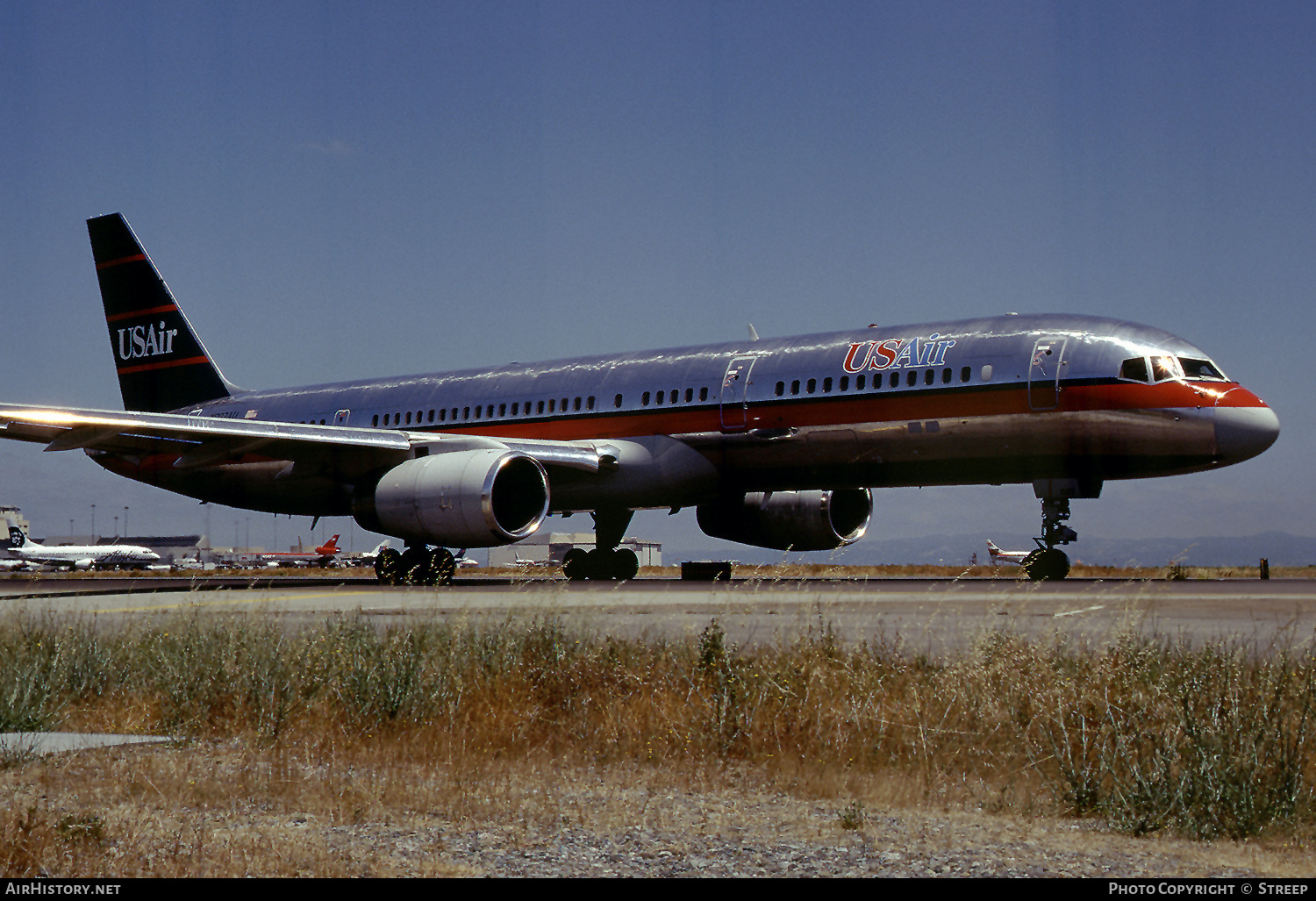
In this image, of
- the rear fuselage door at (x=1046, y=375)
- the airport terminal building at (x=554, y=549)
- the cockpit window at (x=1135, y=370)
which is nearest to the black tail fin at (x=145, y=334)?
the rear fuselage door at (x=1046, y=375)

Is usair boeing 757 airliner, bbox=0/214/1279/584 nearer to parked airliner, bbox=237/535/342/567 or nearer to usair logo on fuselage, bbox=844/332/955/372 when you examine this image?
usair logo on fuselage, bbox=844/332/955/372

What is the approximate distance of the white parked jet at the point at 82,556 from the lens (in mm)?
87750

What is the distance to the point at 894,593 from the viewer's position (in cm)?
1591

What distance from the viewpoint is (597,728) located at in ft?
23.3

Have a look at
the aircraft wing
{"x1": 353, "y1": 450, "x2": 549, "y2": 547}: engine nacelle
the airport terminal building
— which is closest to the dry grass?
{"x1": 353, "y1": 450, "x2": 549, "y2": 547}: engine nacelle

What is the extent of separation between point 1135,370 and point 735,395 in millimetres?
6838

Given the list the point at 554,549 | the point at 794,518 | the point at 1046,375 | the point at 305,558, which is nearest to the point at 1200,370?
the point at 1046,375

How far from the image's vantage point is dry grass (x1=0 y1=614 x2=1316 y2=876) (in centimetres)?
518

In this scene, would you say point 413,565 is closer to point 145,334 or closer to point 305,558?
point 145,334

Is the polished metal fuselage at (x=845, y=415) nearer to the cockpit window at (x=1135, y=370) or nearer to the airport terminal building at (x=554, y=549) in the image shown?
the cockpit window at (x=1135, y=370)

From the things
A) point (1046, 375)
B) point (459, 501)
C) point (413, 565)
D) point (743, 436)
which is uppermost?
point (1046, 375)

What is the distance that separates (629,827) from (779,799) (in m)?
0.99

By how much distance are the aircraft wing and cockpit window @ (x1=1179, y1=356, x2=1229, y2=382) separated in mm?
9992
